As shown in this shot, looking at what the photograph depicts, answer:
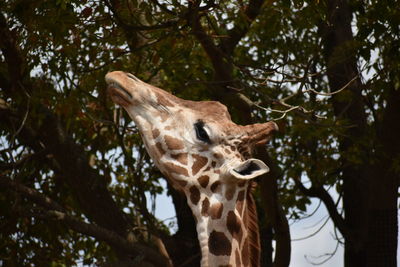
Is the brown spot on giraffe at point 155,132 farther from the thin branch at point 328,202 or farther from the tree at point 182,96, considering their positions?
the thin branch at point 328,202

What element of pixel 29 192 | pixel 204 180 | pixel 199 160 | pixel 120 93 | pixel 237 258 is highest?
pixel 29 192

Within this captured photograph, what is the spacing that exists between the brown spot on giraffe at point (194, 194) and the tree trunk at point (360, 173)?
4.45 metres

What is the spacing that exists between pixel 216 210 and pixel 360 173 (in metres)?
6.32

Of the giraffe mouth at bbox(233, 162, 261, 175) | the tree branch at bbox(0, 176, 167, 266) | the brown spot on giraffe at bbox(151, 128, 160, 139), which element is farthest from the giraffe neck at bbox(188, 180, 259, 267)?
the tree branch at bbox(0, 176, 167, 266)

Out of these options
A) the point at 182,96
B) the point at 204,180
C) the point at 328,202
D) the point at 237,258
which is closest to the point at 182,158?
the point at 204,180

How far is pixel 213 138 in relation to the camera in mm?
5242

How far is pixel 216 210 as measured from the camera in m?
5.09

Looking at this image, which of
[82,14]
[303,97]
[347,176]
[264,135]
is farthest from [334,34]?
[264,135]

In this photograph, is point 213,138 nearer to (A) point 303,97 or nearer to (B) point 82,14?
(B) point 82,14

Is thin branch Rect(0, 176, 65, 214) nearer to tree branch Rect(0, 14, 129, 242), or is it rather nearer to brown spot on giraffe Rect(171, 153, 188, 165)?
tree branch Rect(0, 14, 129, 242)

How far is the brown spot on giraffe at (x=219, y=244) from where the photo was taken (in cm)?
505

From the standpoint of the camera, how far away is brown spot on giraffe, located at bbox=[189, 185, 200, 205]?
17.0 feet

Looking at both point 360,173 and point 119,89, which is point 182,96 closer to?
point 360,173

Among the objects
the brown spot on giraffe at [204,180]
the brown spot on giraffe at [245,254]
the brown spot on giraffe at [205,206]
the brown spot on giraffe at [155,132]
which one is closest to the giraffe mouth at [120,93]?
the brown spot on giraffe at [155,132]
